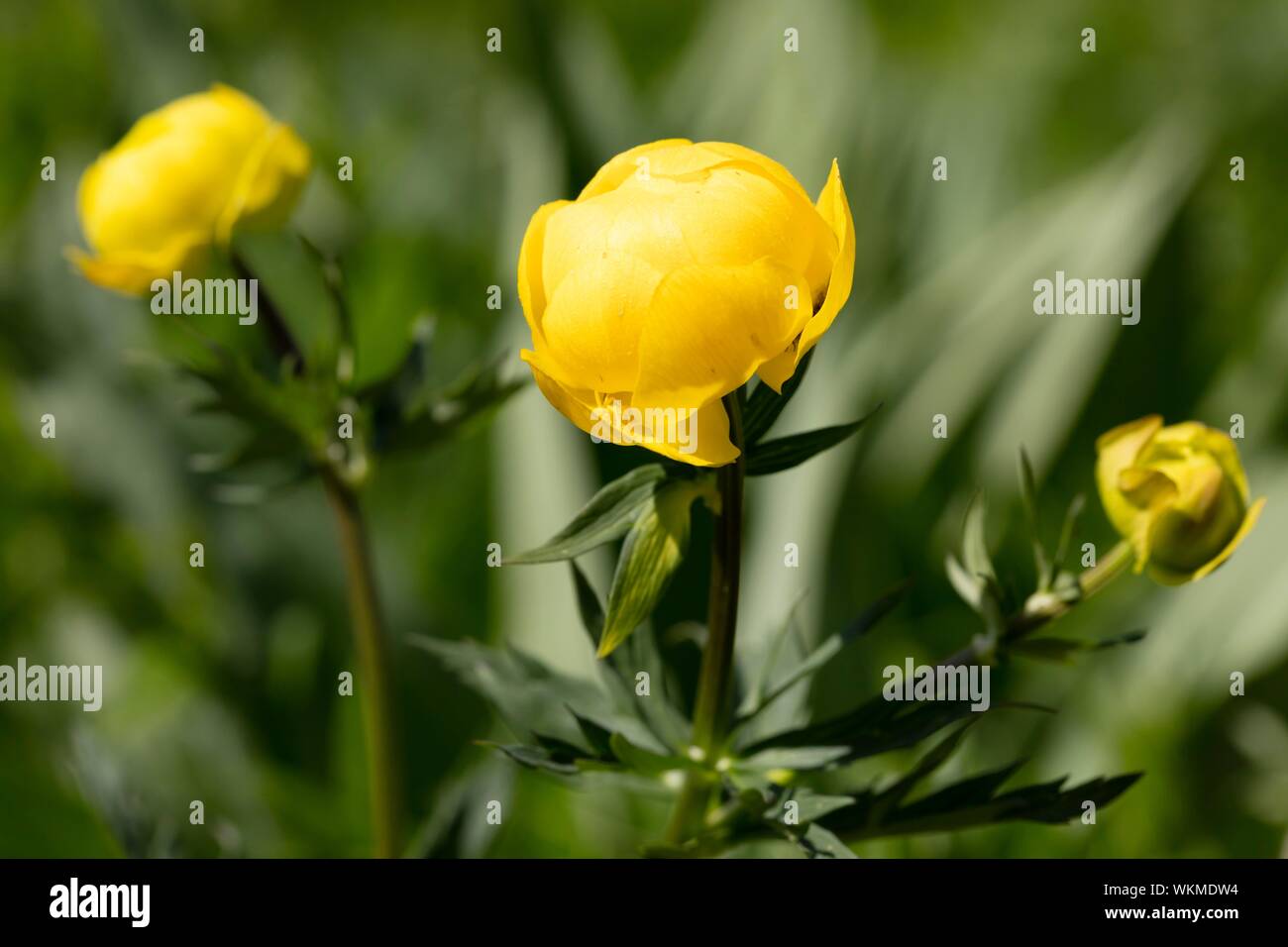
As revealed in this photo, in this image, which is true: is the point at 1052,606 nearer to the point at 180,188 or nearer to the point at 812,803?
the point at 812,803

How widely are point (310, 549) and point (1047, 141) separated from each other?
87 cm

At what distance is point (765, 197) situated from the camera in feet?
1.18

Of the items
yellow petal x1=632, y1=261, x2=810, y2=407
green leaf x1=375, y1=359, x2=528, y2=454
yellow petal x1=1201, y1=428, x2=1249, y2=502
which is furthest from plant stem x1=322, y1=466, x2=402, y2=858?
yellow petal x1=1201, y1=428, x2=1249, y2=502

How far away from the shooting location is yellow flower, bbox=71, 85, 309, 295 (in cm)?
53

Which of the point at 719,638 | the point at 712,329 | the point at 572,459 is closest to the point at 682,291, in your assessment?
the point at 712,329

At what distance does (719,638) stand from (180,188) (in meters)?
0.30

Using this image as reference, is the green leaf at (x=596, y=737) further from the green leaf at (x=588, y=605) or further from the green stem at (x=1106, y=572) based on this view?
the green stem at (x=1106, y=572)

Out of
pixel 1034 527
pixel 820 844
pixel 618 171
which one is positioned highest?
pixel 618 171

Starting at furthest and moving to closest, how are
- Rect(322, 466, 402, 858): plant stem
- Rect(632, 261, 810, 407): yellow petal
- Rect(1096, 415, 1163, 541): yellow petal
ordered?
Rect(322, 466, 402, 858): plant stem < Rect(1096, 415, 1163, 541): yellow petal < Rect(632, 261, 810, 407): yellow petal

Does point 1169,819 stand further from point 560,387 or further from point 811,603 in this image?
point 560,387

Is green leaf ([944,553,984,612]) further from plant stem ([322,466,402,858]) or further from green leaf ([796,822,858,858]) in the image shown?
plant stem ([322,466,402,858])

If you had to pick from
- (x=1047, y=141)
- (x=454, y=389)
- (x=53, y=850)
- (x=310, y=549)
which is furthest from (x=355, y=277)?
(x=1047, y=141)

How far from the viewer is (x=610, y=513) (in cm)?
40

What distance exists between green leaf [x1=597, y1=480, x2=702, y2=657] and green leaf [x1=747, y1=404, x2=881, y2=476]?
36 millimetres
